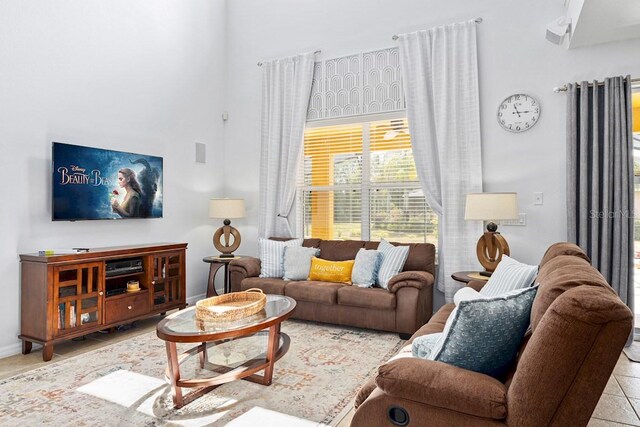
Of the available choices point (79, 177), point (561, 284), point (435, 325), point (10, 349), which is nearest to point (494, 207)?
point (435, 325)

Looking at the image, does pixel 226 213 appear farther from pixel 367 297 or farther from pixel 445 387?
pixel 445 387

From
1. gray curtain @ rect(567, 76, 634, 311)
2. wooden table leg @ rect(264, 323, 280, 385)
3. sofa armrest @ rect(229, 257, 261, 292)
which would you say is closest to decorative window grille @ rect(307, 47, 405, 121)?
gray curtain @ rect(567, 76, 634, 311)

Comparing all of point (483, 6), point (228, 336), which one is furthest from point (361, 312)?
point (483, 6)

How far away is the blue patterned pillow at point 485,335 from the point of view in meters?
1.46

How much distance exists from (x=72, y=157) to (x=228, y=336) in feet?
7.99

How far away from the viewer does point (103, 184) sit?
3.89m

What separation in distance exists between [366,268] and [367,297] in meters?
0.36

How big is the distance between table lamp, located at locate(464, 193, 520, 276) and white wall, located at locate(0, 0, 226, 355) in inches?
132

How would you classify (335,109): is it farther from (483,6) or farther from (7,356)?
(7,356)

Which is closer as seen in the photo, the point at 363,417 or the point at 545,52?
the point at 363,417

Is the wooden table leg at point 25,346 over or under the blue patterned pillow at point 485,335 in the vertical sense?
under

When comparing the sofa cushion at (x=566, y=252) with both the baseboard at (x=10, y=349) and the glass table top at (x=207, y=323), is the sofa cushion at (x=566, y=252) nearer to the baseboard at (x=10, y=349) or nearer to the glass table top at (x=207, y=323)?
the glass table top at (x=207, y=323)

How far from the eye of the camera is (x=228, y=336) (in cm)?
Result: 231

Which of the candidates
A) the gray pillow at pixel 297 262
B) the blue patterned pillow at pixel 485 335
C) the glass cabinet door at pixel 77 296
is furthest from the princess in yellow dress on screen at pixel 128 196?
the blue patterned pillow at pixel 485 335
